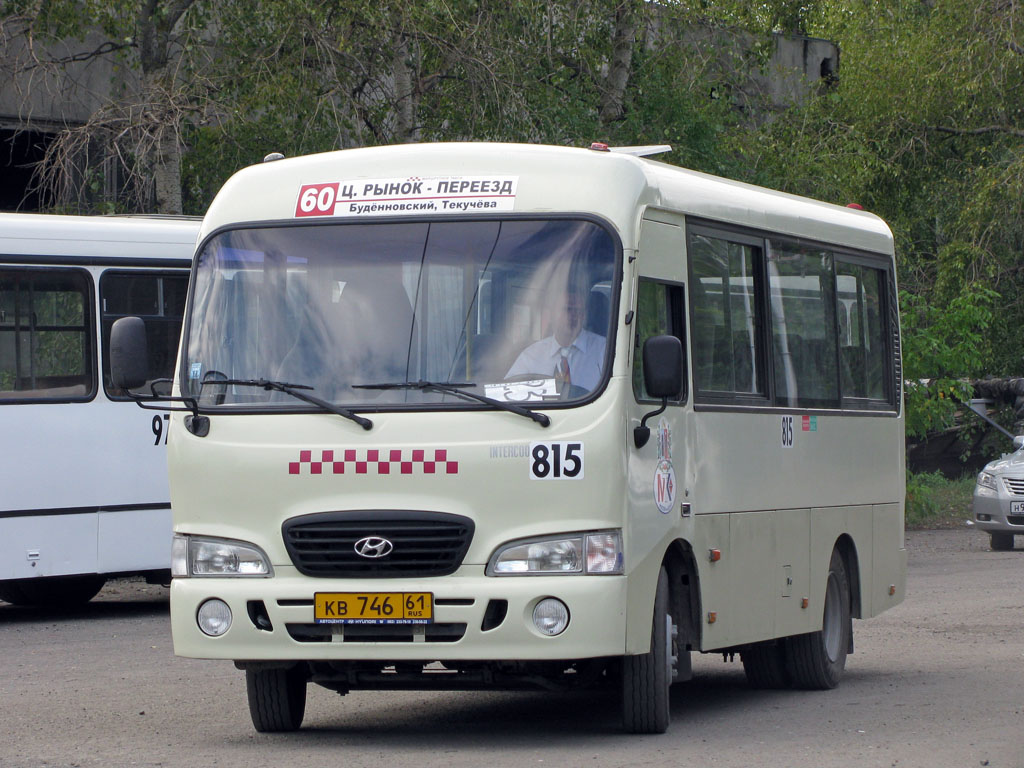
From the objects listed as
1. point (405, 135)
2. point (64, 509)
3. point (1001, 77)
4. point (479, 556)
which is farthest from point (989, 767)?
point (1001, 77)

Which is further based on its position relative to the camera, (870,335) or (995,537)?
(995,537)

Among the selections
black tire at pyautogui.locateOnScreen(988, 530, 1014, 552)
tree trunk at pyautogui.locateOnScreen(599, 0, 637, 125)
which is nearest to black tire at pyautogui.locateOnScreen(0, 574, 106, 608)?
tree trunk at pyautogui.locateOnScreen(599, 0, 637, 125)

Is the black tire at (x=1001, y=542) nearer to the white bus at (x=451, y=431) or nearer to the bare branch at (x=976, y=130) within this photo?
the bare branch at (x=976, y=130)

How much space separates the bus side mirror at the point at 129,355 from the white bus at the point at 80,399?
671 cm

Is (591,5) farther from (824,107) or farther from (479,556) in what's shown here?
(479,556)

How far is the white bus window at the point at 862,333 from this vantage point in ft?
39.3

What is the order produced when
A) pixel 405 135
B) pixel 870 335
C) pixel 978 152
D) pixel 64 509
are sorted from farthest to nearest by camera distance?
1. pixel 978 152
2. pixel 405 135
3. pixel 64 509
4. pixel 870 335

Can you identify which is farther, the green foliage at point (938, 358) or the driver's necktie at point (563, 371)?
the green foliage at point (938, 358)

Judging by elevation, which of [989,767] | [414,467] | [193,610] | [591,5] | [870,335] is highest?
[591,5]

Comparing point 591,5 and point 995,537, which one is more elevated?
point 591,5

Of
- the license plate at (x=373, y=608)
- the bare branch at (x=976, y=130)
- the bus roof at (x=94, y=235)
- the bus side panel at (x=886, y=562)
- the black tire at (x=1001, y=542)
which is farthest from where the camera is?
the bare branch at (x=976, y=130)

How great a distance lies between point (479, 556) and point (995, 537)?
1749cm

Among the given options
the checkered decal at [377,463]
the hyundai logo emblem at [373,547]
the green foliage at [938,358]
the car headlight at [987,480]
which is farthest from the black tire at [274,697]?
the green foliage at [938,358]

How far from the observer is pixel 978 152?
3138 cm
